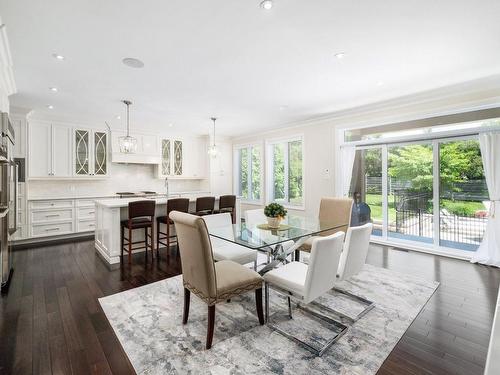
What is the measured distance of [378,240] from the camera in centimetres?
507

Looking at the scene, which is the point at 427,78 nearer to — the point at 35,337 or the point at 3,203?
the point at 35,337

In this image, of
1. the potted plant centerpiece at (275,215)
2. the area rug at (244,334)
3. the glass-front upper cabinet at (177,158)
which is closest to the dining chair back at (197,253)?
the area rug at (244,334)

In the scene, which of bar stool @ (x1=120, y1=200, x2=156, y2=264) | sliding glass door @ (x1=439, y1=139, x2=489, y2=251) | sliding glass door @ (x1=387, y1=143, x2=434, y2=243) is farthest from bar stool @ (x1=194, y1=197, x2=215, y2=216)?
sliding glass door @ (x1=439, y1=139, x2=489, y2=251)

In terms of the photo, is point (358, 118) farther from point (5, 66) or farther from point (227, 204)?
point (5, 66)

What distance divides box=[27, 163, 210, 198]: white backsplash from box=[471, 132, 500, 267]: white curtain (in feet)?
20.1

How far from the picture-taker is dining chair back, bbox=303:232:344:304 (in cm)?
190

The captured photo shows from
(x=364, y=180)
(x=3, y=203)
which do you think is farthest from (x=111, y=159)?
(x=364, y=180)

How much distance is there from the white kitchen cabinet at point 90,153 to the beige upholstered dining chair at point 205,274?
4710 millimetres

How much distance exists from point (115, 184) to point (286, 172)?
4281mm

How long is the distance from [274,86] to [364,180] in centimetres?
281

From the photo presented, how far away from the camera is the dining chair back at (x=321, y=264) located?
6.24 feet

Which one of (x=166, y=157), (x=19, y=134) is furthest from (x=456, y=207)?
(x=19, y=134)

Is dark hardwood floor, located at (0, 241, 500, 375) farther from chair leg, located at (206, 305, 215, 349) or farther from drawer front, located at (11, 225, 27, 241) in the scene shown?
drawer front, located at (11, 225, 27, 241)

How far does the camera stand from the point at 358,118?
16.5ft
